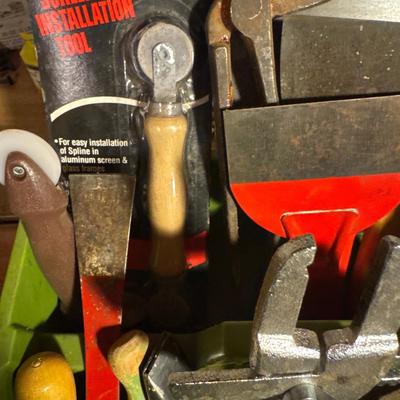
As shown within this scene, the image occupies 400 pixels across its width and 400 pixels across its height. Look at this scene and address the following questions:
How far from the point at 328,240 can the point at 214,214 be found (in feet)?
0.54

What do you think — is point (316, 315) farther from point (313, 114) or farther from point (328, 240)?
point (313, 114)

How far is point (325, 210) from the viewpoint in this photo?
0.49 meters

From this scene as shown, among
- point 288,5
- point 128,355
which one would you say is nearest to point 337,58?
point 288,5

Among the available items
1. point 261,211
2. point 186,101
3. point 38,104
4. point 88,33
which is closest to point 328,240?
point 261,211

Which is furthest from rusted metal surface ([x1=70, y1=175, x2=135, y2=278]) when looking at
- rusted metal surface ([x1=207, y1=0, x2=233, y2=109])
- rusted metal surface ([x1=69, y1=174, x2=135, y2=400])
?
rusted metal surface ([x1=207, y1=0, x2=233, y2=109])

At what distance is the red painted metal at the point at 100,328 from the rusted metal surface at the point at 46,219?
0.04 metres

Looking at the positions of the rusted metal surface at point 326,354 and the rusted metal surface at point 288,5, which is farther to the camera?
the rusted metal surface at point 288,5

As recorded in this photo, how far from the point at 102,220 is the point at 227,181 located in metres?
0.11

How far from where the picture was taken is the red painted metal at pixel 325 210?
1.54 feet

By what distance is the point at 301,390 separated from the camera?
1.14 feet

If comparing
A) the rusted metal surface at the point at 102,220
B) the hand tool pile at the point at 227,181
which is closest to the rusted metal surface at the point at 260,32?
the hand tool pile at the point at 227,181

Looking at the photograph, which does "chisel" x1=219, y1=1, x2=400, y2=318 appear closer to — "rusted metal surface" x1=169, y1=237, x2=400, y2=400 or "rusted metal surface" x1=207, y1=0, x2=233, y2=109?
"rusted metal surface" x1=207, y1=0, x2=233, y2=109

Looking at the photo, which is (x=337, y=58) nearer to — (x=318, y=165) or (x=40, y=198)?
(x=318, y=165)

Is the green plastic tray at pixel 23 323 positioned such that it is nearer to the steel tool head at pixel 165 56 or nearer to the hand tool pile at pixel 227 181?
the hand tool pile at pixel 227 181
